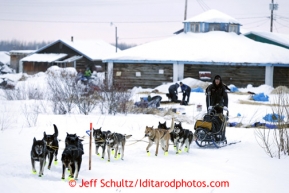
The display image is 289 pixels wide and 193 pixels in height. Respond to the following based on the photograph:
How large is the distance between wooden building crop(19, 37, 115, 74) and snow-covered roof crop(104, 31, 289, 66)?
19.0m

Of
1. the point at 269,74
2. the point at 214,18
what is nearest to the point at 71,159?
the point at 269,74

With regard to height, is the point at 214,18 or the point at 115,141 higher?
the point at 214,18

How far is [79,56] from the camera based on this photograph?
2219 inches

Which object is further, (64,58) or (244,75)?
(64,58)

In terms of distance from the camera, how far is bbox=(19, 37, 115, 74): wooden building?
55.7 meters

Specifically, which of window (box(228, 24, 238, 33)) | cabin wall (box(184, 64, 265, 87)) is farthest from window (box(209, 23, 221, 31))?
cabin wall (box(184, 64, 265, 87))

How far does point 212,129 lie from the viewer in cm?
1229

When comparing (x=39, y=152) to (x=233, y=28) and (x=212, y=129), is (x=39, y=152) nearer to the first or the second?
(x=212, y=129)

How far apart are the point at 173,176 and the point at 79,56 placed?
1903 inches

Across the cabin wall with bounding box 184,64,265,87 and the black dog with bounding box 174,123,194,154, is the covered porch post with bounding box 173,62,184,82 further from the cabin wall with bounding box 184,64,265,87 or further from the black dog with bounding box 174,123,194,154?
the black dog with bounding box 174,123,194,154

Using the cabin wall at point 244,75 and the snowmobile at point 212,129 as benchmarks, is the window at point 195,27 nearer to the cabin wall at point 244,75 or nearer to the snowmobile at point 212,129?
the cabin wall at point 244,75

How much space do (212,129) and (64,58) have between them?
150 ft

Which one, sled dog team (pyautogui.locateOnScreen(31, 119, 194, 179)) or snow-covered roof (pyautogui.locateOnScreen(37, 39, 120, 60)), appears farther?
snow-covered roof (pyautogui.locateOnScreen(37, 39, 120, 60))

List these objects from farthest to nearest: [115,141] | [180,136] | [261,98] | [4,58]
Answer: [4,58]
[261,98]
[180,136]
[115,141]
